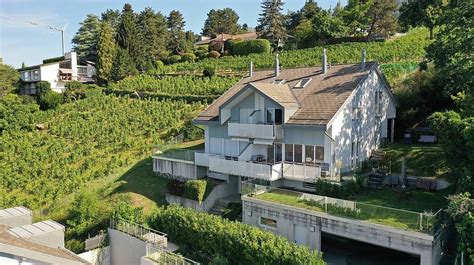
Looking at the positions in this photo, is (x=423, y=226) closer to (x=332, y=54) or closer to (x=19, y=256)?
(x=19, y=256)

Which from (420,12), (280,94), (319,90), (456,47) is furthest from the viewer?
(319,90)

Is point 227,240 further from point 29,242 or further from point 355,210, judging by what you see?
point 29,242

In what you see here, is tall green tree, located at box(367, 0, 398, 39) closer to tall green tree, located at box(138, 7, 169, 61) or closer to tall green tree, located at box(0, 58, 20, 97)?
tall green tree, located at box(138, 7, 169, 61)

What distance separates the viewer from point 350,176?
73.5ft

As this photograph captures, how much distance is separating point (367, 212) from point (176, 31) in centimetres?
9009

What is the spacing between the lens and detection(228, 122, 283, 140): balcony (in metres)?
23.3

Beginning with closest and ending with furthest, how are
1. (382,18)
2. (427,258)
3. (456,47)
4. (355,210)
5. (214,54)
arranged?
(427,258) < (355,210) < (456,47) < (382,18) < (214,54)

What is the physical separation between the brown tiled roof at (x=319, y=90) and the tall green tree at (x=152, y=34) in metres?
54.3

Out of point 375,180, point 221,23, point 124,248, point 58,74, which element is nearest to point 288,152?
point 375,180

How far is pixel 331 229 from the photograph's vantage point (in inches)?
695

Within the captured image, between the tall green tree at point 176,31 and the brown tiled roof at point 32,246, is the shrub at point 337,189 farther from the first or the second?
the tall green tree at point 176,31

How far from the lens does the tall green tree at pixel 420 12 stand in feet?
78.9

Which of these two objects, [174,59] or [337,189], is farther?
[174,59]

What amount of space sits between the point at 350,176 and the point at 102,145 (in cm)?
2447
